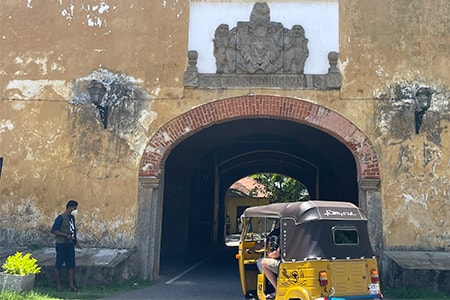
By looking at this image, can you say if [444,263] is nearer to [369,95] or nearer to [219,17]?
[369,95]

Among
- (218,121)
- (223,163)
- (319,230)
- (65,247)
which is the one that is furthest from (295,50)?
(223,163)

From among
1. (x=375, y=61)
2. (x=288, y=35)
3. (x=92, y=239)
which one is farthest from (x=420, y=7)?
(x=92, y=239)

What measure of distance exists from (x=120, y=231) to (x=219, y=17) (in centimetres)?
499

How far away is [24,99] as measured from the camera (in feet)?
33.9

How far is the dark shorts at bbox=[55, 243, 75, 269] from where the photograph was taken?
27.7 feet

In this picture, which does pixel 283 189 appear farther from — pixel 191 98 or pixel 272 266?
pixel 272 266

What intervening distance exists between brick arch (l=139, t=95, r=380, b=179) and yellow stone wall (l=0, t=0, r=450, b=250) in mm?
154

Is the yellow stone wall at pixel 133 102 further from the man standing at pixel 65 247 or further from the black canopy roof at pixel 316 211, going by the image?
the black canopy roof at pixel 316 211

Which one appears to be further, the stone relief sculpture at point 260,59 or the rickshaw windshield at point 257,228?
the stone relief sculpture at point 260,59

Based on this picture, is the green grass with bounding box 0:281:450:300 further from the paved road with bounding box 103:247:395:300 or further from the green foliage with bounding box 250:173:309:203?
the green foliage with bounding box 250:173:309:203

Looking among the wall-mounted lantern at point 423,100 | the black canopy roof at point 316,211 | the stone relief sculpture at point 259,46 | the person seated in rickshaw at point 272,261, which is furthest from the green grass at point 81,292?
the wall-mounted lantern at point 423,100

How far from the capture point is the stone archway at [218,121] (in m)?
9.50

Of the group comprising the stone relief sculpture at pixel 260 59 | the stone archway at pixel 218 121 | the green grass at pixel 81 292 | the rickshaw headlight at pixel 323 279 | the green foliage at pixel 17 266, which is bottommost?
the green grass at pixel 81 292

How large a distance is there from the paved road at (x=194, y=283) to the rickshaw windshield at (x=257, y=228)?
1415 millimetres
